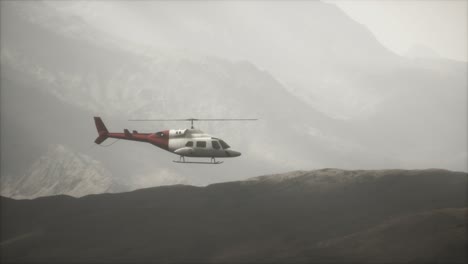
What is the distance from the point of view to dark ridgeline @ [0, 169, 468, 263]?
39094mm

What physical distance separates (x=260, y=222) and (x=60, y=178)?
129 meters

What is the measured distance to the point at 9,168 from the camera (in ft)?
558

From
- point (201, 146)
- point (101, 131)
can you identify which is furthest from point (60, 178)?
point (201, 146)

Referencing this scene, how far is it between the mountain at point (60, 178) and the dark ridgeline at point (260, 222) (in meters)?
104

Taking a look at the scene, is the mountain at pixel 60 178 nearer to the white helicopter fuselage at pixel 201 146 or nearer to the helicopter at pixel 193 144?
the helicopter at pixel 193 144

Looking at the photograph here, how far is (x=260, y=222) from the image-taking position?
49438 mm

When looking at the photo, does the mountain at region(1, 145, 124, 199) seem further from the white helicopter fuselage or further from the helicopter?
the white helicopter fuselage

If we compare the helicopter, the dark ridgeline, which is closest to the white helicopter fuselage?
the helicopter

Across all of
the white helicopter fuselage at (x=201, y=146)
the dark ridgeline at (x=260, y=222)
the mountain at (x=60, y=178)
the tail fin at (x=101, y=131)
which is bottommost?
the dark ridgeline at (x=260, y=222)

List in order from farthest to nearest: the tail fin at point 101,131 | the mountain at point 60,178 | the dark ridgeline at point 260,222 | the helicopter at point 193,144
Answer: the mountain at point 60,178, the tail fin at point 101,131, the dark ridgeline at point 260,222, the helicopter at point 193,144

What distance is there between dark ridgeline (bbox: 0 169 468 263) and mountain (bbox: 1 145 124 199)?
341 ft

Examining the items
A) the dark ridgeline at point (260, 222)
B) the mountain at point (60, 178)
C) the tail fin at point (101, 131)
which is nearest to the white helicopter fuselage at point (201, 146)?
the tail fin at point (101, 131)

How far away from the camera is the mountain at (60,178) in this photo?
6339 inches

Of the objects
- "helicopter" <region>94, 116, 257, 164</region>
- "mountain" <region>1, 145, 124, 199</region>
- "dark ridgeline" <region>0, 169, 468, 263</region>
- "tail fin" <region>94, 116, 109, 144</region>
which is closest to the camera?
"helicopter" <region>94, 116, 257, 164</region>
